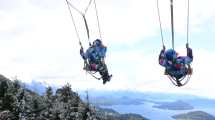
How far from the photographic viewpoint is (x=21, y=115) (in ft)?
295

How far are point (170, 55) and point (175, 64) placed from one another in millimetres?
681

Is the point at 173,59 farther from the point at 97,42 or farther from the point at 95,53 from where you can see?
the point at 97,42

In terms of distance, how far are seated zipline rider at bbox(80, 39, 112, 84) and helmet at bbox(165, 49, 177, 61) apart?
4786 millimetres

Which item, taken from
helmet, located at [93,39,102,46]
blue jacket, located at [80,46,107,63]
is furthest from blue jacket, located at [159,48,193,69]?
helmet, located at [93,39,102,46]

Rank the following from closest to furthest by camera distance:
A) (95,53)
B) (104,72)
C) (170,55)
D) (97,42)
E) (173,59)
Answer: (170,55)
(173,59)
(95,53)
(97,42)
(104,72)

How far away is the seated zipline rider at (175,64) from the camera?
97.1ft

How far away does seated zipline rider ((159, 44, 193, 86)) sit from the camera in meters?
29.6

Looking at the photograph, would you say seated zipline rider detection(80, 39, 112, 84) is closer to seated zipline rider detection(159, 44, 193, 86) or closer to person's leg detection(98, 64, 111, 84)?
person's leg detection(98, 64, 111, 84)

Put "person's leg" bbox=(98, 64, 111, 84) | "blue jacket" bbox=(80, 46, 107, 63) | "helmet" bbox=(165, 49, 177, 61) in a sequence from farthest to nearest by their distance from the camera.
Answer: "person's leg" bbox=(98, 64, 111, 84), "blue jacket" bbox=(80, 46, 107, 63), "helmet" bbox=(165, 49, 177, 61)

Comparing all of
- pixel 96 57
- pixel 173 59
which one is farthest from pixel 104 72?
pixel 173 59

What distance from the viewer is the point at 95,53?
1264 inches

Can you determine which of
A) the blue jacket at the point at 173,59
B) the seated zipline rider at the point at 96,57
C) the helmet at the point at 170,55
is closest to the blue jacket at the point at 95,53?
the seated zipline rider at the point at 96,57

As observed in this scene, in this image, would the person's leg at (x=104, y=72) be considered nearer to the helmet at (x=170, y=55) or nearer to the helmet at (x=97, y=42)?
the helmet at (x=97, y=42)

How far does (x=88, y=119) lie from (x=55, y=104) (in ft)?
40.0
